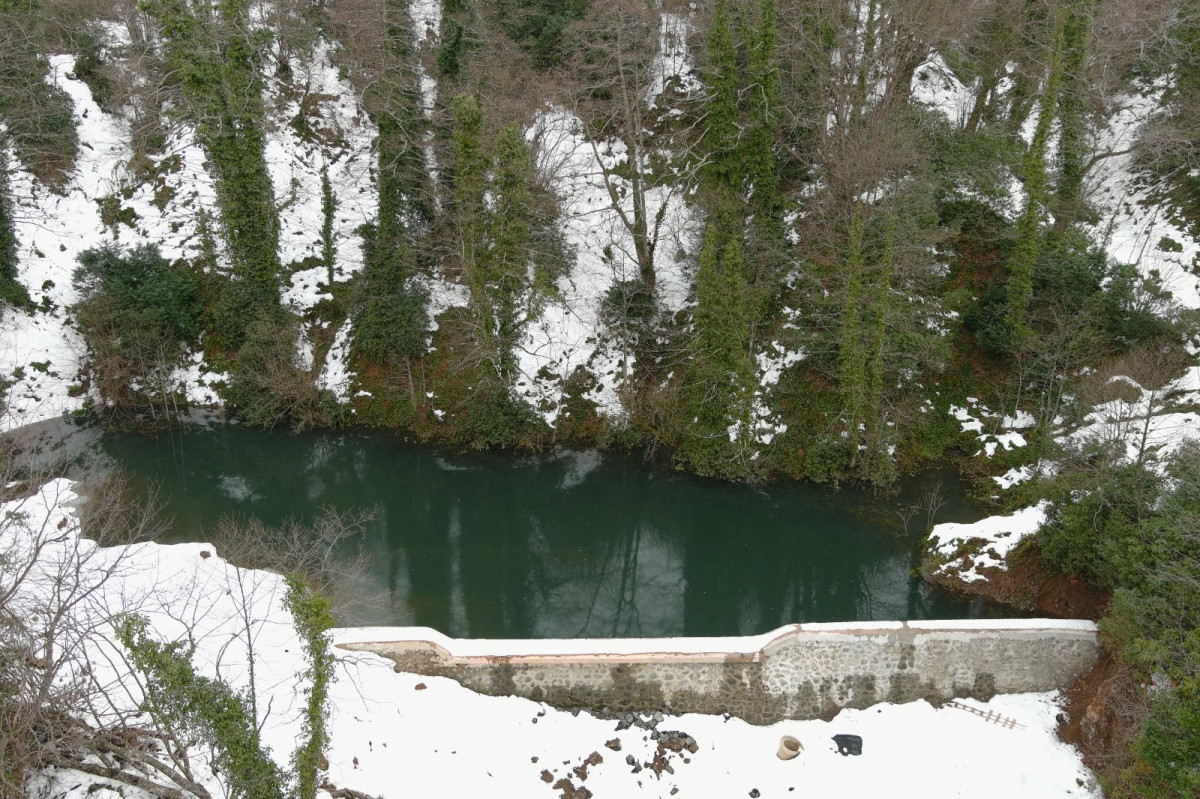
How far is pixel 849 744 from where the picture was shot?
1205cm

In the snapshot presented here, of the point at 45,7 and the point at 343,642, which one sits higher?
the point at 45,7

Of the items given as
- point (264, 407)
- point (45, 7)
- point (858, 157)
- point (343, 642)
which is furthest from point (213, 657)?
point (45, 7)

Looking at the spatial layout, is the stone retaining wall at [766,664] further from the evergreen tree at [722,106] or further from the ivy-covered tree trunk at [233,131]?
the evergreen tree at [722,106]

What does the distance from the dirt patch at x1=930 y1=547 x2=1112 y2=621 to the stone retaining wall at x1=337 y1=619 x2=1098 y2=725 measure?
5.92 ft

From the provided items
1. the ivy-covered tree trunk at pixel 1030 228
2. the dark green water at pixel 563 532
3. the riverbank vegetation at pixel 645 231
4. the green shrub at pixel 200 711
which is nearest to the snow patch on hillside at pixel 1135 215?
the riverbank vegetation at pixel 645 231

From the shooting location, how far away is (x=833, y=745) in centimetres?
1210

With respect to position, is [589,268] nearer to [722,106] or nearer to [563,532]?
[722,106]

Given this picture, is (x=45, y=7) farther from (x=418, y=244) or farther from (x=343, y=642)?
(x=343, y=642)

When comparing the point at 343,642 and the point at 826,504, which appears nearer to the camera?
the point at 343,642

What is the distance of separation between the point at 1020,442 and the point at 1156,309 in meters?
4.74

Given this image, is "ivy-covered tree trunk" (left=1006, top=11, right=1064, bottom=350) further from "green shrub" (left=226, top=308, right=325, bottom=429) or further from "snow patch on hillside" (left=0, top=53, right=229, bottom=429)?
"snow patch on hillside" (left=0, top=53, right=229, bottom=429)

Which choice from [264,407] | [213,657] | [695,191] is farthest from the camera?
[695,191]

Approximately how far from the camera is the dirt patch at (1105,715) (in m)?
11.0

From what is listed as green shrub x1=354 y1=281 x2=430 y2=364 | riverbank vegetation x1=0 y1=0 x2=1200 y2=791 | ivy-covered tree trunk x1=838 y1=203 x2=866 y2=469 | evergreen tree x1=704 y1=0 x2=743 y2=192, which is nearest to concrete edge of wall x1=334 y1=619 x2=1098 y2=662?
riverbank vegetation x1=0 y1=0 x2=1200 y2=791
